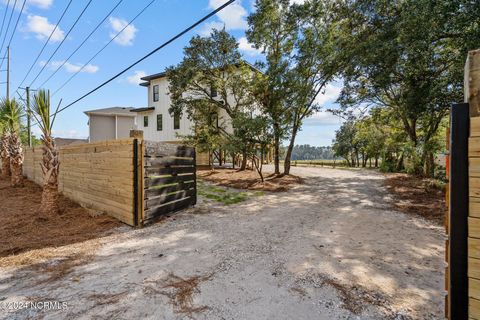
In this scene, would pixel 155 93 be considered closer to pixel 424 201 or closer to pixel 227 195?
pixel 227 195

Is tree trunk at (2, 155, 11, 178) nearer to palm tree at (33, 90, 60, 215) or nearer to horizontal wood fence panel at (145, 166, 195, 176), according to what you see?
palm tree at (33, 90, 60, 215)

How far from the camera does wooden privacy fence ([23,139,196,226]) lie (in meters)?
4.98

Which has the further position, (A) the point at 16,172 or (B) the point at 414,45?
(A) the point at 16,172

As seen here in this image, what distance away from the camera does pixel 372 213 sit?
6133mm

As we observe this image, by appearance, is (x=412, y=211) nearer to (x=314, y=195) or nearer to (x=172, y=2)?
(x=314, y=195)

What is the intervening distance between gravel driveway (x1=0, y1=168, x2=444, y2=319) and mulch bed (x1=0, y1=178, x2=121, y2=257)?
2.17ft

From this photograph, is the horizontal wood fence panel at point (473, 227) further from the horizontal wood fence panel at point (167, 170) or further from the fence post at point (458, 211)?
the horizontal wood fence panel at point (167, 170)

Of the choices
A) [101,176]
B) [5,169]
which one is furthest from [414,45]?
[5,169]

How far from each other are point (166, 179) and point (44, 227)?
104 inches

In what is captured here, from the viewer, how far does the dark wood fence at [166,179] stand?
5113 millimetres

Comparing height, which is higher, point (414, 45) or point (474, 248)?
point (414, 45)

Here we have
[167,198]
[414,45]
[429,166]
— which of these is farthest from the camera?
[429,166]

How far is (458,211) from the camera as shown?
1626mm

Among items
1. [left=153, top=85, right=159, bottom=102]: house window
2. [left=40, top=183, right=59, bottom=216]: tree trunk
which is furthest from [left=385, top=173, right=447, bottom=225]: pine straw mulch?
[left=153, top=85, right=159, bottom=102]: house window
